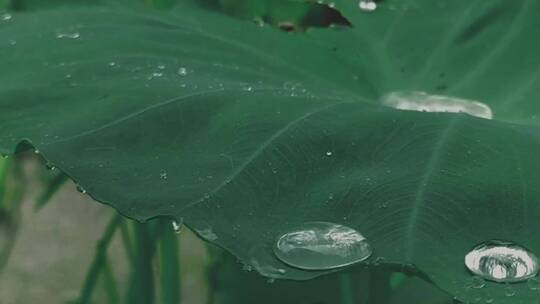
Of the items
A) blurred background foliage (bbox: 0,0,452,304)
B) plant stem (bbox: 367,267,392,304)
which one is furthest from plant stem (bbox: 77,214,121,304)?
plant stem (bbox: 367,267,392,304)

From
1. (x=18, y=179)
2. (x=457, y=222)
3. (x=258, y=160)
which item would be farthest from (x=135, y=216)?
(x=18, y=179)

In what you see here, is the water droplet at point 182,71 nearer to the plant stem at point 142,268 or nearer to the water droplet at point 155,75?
the water droplet at point 155,75

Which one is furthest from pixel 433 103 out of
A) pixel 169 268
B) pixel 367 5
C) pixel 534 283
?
pixel 534 283

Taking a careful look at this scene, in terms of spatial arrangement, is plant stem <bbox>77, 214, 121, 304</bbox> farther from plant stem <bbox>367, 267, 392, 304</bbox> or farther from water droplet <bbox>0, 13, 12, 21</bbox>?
plant stem <bbox>367, 267, 392, 304</bbox>

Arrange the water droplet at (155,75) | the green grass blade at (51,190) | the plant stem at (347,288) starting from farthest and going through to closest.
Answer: the green grass blade at (51,190)
the plant stem at (347,288)
the water droplet at (155,75)

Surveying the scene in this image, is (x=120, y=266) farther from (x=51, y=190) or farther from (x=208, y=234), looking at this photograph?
(x=208, y=234)

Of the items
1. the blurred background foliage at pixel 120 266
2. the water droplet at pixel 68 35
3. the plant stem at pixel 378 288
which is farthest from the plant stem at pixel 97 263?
the plant stem at pixel 378 288
